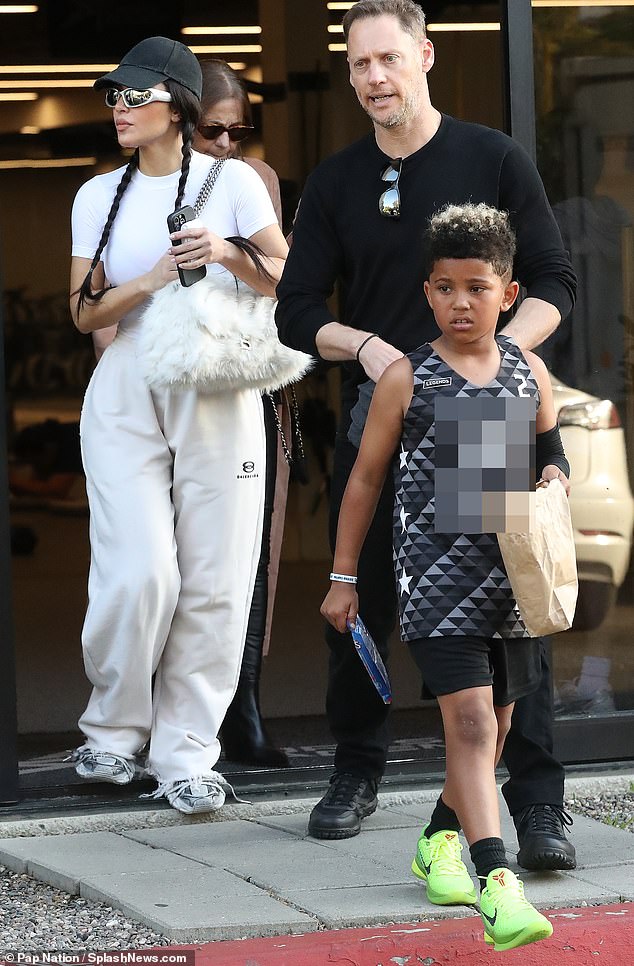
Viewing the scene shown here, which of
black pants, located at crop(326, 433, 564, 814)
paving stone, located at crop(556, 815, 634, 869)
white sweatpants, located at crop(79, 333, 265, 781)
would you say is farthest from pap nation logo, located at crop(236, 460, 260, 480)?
paving stone, located at crop(556, 815, 634, 869)

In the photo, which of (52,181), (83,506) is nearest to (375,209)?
(52,181)

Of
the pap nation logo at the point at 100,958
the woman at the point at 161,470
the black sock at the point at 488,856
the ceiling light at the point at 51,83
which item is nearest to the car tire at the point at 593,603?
the woman at the point at 161,470

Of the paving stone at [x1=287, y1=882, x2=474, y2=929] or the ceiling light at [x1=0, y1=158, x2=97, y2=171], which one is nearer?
the paving stone at [x1=287, y1=882, x2=474, y2=929]

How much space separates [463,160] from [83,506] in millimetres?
7065

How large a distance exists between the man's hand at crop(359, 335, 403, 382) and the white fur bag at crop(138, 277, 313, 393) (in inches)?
25.8

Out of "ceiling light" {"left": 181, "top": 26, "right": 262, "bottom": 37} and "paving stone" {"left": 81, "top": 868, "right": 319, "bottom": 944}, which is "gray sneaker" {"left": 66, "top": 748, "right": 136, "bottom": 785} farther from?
"ceiling light" {"left": 181, "top": 26, "right": 262, "bottom": 37}

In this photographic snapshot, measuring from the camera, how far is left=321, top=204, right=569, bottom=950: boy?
3357mm

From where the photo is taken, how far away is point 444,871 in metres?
3.55

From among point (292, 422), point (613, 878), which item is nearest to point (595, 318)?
point (292, 422)

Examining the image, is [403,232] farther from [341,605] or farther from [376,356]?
[341,605]

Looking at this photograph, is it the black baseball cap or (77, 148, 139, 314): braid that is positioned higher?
the black baseball cap

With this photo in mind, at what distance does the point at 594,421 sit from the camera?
5129 millimetres

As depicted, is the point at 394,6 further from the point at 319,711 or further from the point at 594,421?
the point at 319,711

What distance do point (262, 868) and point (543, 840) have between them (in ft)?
2.29
